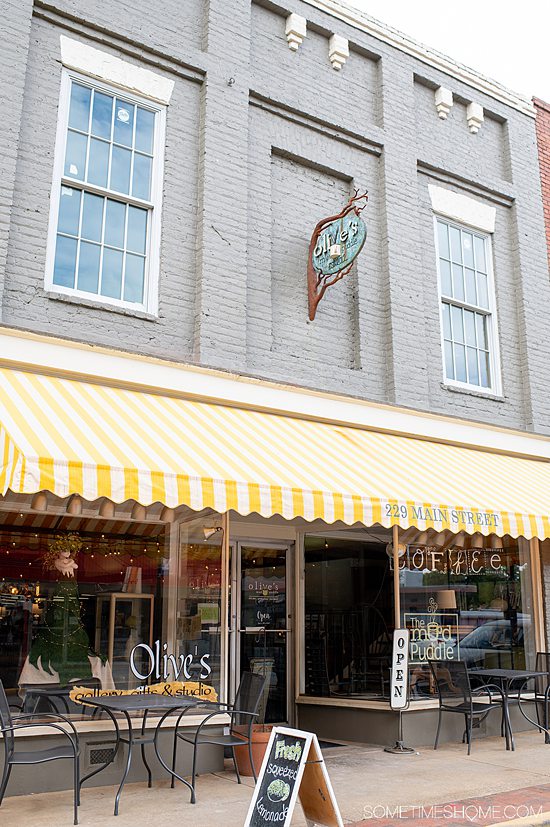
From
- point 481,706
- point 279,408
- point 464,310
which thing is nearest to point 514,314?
point 464,310

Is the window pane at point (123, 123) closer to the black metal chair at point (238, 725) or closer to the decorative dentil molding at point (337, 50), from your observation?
the decorative dentil molding at point (337, 50)

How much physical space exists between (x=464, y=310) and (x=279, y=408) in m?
4.03

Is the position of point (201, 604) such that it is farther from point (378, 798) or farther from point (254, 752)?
point (378, 798)

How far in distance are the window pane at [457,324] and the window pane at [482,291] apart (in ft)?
1.54

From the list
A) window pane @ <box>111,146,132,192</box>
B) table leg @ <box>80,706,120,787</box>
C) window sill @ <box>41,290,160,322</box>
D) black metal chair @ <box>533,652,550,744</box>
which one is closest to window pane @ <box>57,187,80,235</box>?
window pane @ <box>111,146,132,192</box>

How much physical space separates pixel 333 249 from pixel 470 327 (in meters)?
3.25

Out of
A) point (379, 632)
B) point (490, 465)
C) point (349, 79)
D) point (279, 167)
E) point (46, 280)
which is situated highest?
point (349, 79)

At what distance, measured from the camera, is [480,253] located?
1155cm

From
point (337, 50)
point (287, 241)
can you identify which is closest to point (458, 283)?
point (287, 241)

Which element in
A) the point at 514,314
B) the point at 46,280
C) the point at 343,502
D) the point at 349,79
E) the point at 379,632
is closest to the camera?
the point at 343,502

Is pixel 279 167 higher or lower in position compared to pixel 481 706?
higher

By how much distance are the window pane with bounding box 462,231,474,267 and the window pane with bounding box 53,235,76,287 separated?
5.82 metres

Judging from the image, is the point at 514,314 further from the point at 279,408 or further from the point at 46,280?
the point at 46,280

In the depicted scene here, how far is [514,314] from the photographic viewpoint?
1159 centimetres
